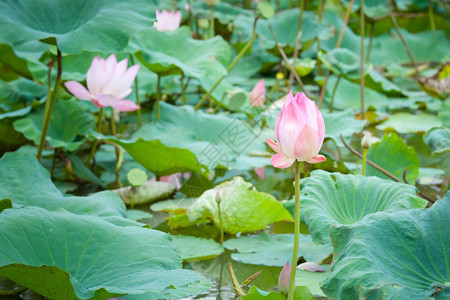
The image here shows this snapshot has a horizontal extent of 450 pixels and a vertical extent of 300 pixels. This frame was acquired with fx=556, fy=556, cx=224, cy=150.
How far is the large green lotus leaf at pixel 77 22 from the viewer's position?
4.09ft

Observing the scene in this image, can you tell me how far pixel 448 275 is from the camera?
0.85 meters

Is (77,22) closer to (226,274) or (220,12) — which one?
(226,274)

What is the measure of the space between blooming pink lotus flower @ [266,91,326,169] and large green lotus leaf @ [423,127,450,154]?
2.06 feet

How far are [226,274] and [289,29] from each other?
2.36 meters

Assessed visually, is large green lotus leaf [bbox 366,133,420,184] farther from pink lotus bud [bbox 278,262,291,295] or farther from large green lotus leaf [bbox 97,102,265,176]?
pink lotus bud [bbox 278,262,291,295]

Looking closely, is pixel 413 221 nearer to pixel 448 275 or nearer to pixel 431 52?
pixel 448 275

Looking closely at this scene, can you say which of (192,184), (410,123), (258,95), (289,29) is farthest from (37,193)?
(289,29)

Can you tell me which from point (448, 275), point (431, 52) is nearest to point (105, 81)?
point (448, 275)

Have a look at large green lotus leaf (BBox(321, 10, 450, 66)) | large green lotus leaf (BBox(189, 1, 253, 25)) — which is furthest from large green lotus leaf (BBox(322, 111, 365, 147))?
large green lotus leaf (BBox(321, 10, 450, 66))

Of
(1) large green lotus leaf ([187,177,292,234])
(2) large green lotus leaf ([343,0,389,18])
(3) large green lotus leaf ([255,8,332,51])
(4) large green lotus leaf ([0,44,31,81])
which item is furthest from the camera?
(2) large green lotus leaf ([343,0,389,18])

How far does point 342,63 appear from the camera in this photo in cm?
230

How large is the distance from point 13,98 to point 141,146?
580mm

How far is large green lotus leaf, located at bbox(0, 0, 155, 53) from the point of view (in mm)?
1247

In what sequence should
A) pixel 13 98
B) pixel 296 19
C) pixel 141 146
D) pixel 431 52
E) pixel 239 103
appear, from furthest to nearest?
pixel 431 52 < pixel 296 19 < pixel 239 103 < pixel 13 98 < pixel 141 146
